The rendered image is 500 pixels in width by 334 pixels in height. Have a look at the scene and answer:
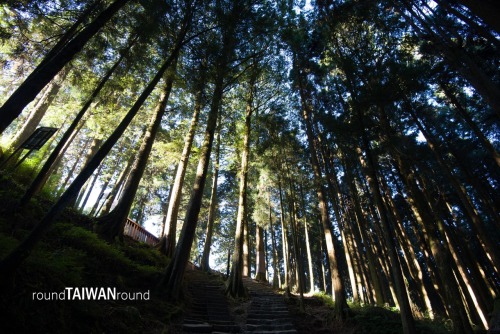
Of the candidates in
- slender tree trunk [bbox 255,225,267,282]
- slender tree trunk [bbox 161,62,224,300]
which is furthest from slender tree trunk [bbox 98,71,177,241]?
slender tree trunk [bbox 255,225,267,282]

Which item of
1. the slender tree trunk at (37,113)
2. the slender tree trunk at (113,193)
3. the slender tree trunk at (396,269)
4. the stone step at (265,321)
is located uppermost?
the slender tree trunk at (37,113)

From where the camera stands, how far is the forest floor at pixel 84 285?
11.0 ft

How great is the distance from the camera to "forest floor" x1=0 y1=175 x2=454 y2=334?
3354 mm

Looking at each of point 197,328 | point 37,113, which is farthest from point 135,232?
point 37,113

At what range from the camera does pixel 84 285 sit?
4.71m

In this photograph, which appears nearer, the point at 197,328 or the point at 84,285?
the point at 84,285

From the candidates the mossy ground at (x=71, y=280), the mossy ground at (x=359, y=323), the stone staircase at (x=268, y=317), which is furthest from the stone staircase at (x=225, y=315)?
the mossy ground at (x=71, y=280)

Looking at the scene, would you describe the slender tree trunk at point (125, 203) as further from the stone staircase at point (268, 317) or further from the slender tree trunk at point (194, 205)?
the stone staircase at point (268, 317)

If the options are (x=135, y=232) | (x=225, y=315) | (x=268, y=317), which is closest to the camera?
(x=225, y=315)

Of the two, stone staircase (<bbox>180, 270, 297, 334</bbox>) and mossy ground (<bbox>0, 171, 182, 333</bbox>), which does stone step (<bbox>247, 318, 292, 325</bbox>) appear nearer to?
stone staircase (<bbox>180, 270, 297, 334</bbox>)

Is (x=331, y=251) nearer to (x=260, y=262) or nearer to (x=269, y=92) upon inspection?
(x=269, y=92)

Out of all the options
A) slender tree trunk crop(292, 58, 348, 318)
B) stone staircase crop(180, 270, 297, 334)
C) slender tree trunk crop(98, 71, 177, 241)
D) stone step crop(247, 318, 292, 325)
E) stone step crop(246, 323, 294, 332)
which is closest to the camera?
stone staircase crop(180, 270, 297, 334)

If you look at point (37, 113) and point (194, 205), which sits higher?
point (37, 113)

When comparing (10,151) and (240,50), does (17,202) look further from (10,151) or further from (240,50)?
(240,50)
